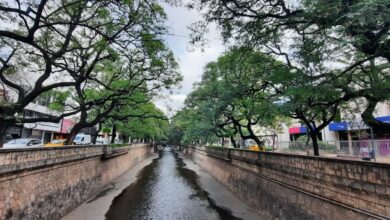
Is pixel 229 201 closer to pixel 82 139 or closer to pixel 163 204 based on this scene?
pixel 163 204

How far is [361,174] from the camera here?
14.9 ft

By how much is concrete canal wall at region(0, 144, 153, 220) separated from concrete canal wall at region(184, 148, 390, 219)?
289 inches

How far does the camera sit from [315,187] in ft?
19.9

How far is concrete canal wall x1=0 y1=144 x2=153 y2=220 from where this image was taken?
5594 mm

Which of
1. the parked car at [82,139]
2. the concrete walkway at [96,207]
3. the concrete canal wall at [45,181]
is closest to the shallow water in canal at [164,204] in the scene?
the concrete walkway at [96,207]

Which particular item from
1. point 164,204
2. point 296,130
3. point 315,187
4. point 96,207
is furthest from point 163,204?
A: point 296,130

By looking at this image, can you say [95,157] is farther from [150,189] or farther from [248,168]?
[248,168]

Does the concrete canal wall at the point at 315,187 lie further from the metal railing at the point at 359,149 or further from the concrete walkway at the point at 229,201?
the metal railing at the point at 359,149

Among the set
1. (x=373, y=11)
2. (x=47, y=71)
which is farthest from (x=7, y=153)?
(x=373, y=11)

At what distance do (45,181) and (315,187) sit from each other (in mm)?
7861

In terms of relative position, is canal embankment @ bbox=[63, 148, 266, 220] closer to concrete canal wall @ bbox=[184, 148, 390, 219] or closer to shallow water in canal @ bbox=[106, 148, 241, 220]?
shallow water in canal @ bbox=[106, 148, 241, 220]

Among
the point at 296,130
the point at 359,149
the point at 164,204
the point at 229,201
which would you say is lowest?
the point at 164,204

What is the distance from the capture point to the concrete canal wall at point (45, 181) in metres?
5.59

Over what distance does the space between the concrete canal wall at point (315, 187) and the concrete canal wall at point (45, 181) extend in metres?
7.34
